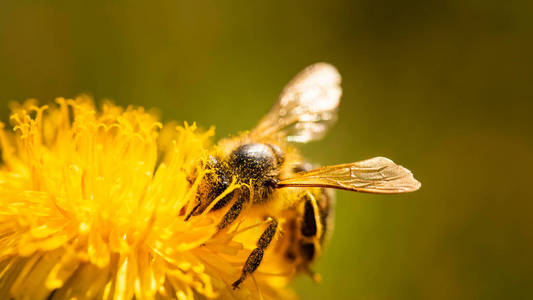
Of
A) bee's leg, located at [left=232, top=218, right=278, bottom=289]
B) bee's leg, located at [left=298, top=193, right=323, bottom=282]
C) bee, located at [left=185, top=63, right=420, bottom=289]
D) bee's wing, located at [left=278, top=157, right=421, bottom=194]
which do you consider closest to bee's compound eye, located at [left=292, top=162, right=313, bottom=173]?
bee, located at [left=185, top=63, right=420, bottom=289]

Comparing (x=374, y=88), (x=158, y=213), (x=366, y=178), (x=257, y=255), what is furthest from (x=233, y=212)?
(x=374, y=88)

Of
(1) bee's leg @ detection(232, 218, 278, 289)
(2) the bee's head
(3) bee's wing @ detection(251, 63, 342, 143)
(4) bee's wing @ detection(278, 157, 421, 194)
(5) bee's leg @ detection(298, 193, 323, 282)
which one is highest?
(3) bee's wing @ detection(251, 63, 342, 143)

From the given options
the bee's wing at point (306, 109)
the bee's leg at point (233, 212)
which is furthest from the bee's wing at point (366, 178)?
the bee's wing at point (306, 109)

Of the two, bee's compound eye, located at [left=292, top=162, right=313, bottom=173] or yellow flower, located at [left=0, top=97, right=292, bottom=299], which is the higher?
bee's compound eye, located at [left=292, top=162, right=313, bottom=173]

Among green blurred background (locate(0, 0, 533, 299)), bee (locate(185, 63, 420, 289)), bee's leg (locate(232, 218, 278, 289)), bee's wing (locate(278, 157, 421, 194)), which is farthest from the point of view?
green blurred background (locate(0, 0, 533, 299))

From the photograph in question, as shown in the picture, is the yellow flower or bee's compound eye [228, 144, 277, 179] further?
bee's compound eye [228, 144, 277, 179]

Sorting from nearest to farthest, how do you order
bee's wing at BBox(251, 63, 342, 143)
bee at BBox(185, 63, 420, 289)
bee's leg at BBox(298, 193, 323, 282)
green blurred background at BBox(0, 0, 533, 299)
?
bee at BBox(185, 63, 420, 289) < bee's leg at BBox(298, 193, 323, 282) < bee's wing at BBox(251, 63, 342, 143) < green blurred background at BBox(0, 0, 533, 299)

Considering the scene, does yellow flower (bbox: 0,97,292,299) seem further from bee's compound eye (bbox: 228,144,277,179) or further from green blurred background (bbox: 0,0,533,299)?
green blurred background (bbox: 0,0,533,299)
